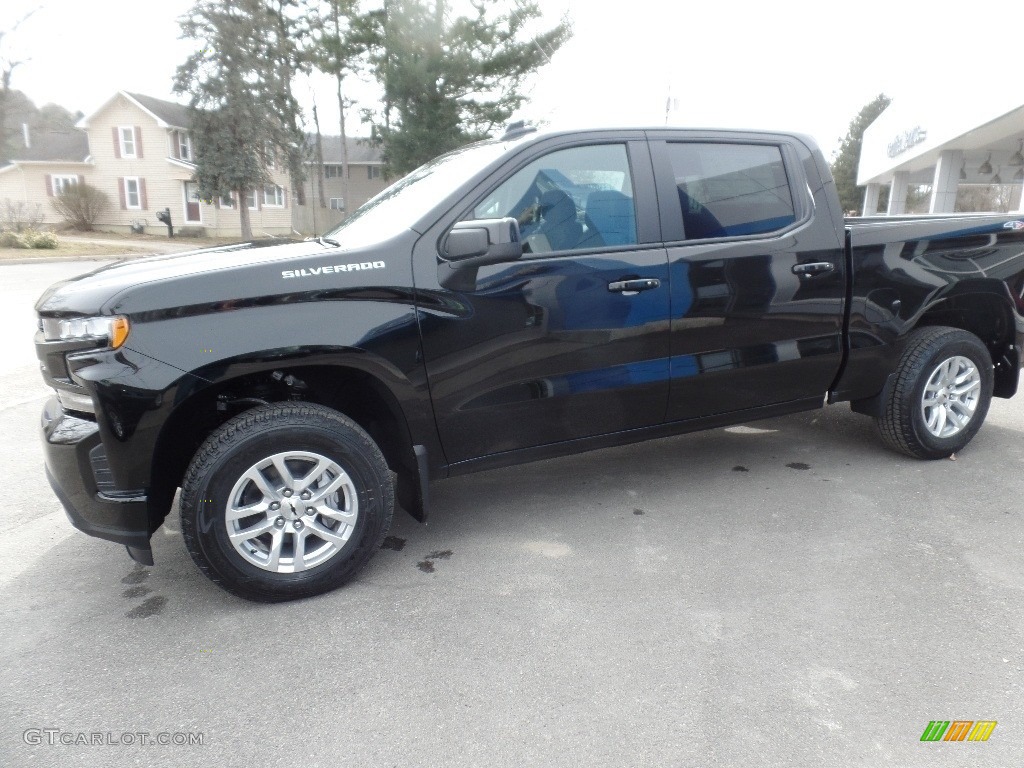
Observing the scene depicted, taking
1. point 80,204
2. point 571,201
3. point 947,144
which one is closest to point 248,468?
point 571,201

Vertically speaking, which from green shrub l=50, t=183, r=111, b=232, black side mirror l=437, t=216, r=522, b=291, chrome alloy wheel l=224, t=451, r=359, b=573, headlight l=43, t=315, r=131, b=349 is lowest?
chrome alloy wheel l=224, t=451, r=359, b=573

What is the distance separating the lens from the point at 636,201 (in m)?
3.62

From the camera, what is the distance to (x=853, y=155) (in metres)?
62.1

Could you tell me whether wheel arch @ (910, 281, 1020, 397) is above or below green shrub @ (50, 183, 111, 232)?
below

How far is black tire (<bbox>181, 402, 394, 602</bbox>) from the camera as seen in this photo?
2910 millimetres

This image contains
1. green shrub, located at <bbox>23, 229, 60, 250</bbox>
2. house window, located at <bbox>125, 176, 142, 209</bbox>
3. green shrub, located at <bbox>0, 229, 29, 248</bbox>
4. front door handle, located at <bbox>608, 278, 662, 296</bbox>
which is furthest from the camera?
house window, located at <bbox>125, 176, 142, 209</bbox>

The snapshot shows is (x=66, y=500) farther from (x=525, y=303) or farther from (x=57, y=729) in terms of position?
(x=525, y=303)

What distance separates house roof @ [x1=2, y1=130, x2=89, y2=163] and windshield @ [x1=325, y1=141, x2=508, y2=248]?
44765 millimetres

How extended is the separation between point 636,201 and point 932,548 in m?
2.17

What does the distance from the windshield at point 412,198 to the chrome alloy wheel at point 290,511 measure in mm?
997

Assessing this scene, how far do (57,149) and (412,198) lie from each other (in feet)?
158

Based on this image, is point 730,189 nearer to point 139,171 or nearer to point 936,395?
point 936,395

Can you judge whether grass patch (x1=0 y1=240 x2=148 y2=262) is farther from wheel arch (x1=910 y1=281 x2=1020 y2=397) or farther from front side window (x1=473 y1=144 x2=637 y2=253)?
wheel arch (x1=910 y1=281 x2=1020 y2=397)

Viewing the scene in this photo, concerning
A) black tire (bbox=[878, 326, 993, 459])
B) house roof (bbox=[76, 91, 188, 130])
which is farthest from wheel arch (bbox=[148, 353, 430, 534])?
house roof (bbox=[76, 91, 188, 130])
